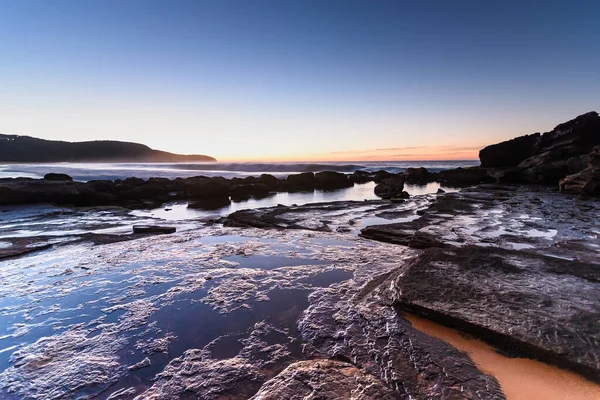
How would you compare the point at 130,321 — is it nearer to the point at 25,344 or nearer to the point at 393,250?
the point at 25,344

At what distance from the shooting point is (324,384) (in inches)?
96.4

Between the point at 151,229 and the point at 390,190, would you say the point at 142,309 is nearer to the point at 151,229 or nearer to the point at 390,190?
the point at 151,229

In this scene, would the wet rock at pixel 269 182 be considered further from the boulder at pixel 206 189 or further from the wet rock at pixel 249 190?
the boulder at pixel 206 189

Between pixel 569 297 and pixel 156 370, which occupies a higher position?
pixel 569 297

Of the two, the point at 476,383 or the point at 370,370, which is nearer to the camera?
the point at 476,383

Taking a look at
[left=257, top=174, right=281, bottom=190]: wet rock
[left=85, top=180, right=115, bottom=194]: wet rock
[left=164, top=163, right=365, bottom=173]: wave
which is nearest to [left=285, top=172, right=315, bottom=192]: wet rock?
[left=257, top=174, right=281, bottom=190]: wet rock

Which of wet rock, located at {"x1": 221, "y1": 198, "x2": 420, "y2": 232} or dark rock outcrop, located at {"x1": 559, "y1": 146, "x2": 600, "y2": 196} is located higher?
Result: dark rock outcrop, located at {"x1": 559, "y1": 146, "x2": 600, "y2": 196}

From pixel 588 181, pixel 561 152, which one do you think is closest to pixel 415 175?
pixel 561 152

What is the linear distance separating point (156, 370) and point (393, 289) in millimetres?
3281

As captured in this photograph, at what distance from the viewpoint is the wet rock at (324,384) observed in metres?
2.31

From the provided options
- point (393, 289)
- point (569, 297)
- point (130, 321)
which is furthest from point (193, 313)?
point (569, 297)

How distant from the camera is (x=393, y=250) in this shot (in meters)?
6.53

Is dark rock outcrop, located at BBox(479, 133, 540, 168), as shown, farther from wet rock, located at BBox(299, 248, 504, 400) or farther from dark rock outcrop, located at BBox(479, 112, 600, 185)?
wet rock, located at BBox(299, 248, 504, 400)

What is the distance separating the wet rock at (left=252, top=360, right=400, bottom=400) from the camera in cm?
231
